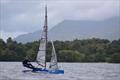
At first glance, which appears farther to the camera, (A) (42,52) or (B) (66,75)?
(A) (42,52)

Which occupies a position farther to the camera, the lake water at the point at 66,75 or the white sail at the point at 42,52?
the white sail at the point at 42,52

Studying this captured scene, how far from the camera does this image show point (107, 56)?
639 feet

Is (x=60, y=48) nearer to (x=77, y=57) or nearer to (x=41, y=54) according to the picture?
(x=77, y=57)

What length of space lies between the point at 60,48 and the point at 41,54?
379 feet

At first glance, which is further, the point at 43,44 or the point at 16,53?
the point at 16,53

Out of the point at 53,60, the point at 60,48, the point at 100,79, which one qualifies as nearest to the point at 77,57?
the point at 60,48

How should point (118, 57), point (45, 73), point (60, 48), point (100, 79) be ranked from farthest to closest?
1. point (60, 48)
2. point (118, 57)
3. point (45, 73)
4. point (100, 79)

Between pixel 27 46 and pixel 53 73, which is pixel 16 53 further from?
pixel 53 73

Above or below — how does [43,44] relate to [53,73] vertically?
above

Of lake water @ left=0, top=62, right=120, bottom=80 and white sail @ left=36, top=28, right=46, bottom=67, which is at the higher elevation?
white sail @ left=36, top=28, right=46, bottom=67

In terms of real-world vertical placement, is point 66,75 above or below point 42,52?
below

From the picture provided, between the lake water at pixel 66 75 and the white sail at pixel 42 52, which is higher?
the white sail at pixel 42 52

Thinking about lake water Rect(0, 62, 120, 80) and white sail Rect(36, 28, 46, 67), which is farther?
white sail Rect(36, 28, 46, 67)

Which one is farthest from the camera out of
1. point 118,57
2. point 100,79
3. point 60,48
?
point 60,48
